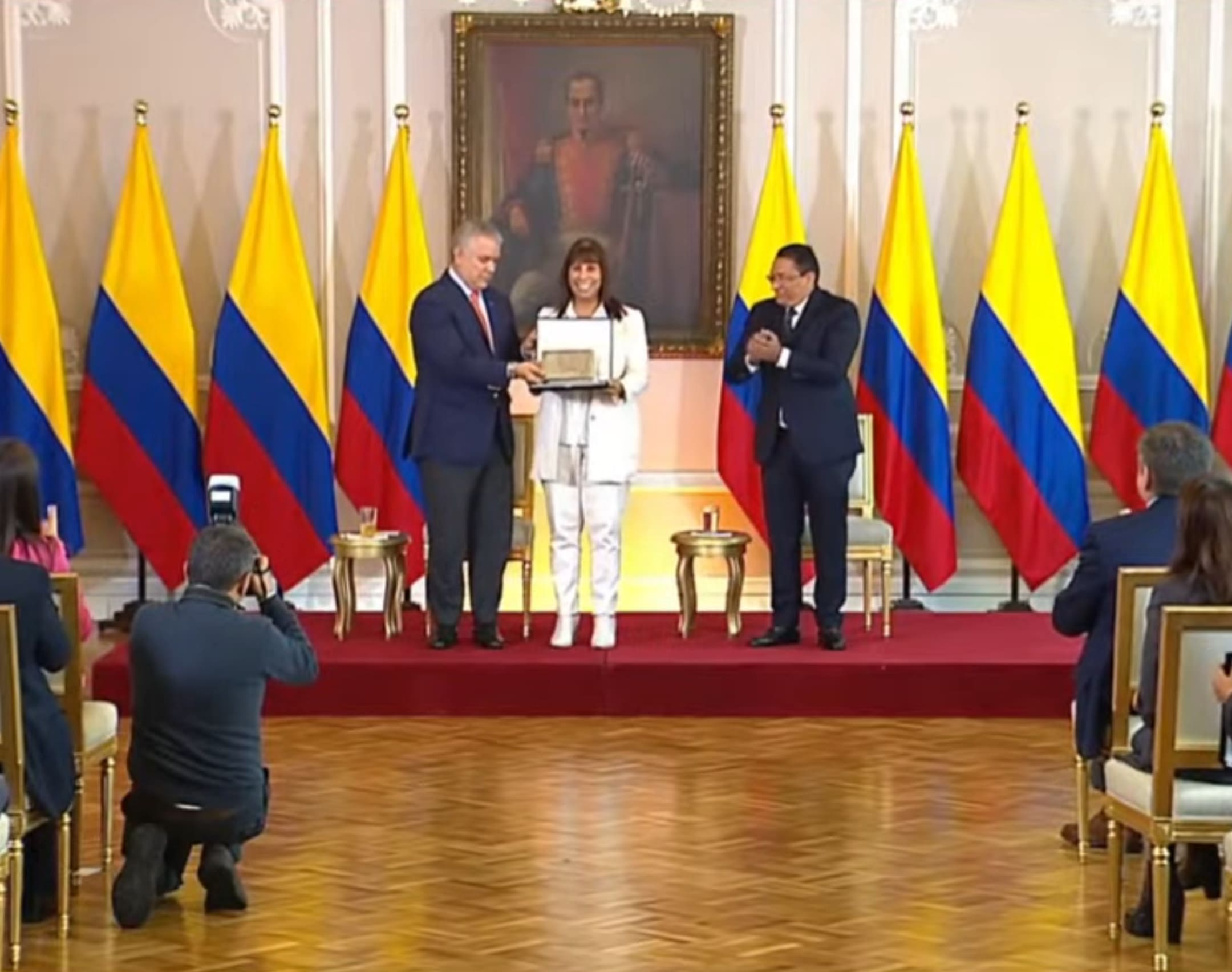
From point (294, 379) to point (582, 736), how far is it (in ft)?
9.64

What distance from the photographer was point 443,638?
8742 mm

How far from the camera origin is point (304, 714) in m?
8.51

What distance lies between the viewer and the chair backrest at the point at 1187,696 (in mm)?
4852

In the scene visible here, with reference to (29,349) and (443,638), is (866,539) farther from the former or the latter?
(29,349)

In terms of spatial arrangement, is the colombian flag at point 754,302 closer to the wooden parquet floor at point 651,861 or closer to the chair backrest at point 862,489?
the chair backrest at point 862,489

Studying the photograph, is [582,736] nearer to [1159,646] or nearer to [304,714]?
[304,714]

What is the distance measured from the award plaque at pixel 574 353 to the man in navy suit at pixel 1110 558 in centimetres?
282

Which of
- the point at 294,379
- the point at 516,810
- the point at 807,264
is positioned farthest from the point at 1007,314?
the point at 516,810

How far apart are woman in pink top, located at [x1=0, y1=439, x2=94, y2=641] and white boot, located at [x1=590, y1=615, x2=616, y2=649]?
138 inches

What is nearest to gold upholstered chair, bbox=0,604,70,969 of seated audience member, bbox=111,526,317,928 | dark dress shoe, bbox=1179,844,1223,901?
seated audience member, bbox=111,526,317,928

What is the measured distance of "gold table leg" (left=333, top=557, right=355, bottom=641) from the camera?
9.10 meters

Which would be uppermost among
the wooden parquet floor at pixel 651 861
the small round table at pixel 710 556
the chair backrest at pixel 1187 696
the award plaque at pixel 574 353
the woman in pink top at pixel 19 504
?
the award plaque at pixel 574 353

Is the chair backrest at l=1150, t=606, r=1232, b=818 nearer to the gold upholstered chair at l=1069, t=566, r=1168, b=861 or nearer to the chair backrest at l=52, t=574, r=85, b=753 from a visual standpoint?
the gold upholstered chair at l=1069, t=566, r=1168, b=861

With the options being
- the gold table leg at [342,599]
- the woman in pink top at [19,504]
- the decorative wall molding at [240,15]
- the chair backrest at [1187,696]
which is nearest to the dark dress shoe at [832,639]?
the gold table leg at [342,599]
